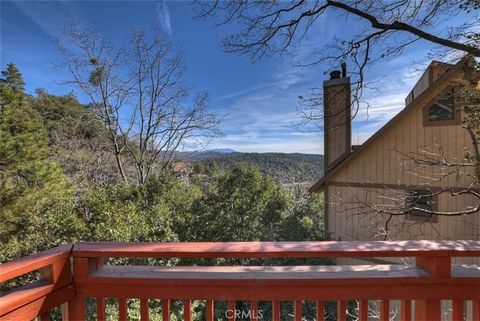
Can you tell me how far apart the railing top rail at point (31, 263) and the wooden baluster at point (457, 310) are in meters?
1.50

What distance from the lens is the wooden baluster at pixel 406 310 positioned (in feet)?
3.92

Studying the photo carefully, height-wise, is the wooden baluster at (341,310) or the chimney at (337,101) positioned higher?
the chimney at (337,101)

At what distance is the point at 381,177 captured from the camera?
8.11 metres

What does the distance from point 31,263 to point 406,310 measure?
1.42 m

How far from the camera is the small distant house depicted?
6.83 meters

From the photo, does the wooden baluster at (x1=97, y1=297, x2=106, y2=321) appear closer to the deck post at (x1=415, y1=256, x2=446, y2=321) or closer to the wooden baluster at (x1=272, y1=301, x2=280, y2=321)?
the wooden baluster at (x1=272, y1=301, x2=280, y2=321)

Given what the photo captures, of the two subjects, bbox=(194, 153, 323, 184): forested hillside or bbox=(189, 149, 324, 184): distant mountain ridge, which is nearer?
bbox=(189, 149, 324, 184): distant mountain ridge

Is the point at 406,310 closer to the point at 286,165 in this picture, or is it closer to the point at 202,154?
the point at 202,154

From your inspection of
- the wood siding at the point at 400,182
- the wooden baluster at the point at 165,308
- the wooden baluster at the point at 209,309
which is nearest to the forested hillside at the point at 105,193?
the wood siding at the point at 400,182

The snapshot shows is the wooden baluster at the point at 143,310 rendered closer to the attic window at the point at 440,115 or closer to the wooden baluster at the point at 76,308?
the wooden baluster at the point at 76,308

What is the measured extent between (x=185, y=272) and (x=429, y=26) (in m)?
4.03

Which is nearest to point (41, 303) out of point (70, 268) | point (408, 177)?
point (70, 268)

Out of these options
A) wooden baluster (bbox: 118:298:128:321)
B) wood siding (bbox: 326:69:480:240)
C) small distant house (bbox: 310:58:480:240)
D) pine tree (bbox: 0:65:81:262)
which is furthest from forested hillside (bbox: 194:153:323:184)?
wooden baluster (bbox: 118:298:128:321)

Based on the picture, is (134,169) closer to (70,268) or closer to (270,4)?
(270,4)
